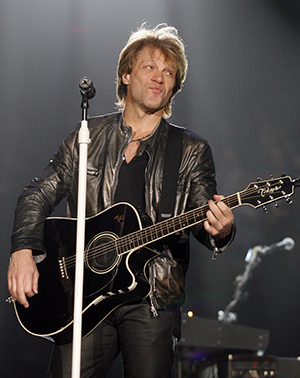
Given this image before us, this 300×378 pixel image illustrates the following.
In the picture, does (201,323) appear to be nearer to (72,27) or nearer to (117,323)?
(117,323)

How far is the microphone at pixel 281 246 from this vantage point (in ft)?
14.9

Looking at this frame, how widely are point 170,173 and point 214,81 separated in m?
1.97

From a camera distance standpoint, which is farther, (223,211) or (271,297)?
(271,297)

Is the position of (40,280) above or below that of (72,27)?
below

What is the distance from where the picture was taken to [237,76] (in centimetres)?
436

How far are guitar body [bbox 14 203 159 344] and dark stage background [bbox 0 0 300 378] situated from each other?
6.12 ft

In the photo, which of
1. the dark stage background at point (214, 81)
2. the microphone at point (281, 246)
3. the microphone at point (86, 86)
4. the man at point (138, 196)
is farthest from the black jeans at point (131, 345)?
the microphone at point (281, 246)

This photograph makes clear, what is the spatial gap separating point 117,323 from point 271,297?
258 cm

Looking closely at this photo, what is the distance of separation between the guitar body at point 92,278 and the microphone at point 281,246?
2.39 metres

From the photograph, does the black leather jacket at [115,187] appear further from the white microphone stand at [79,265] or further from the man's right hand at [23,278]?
the white microphone stand at [79,265]

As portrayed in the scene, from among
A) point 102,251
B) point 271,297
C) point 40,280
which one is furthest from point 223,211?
point 271,297

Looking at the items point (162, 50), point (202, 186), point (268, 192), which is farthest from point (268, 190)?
point (162, 50)

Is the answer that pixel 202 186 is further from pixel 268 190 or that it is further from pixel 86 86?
pixel 86 86

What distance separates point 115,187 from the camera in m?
2.71
